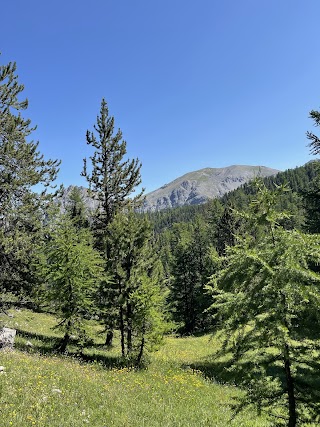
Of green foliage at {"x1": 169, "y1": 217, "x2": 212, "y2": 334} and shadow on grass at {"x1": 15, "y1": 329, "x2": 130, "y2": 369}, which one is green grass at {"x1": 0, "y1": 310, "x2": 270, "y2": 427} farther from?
green foliage at {"x1": 169, "y1": 217, "x2": 212, "y2": 334}

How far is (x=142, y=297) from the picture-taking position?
1608cm

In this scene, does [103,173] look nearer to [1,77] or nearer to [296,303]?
[1,77]

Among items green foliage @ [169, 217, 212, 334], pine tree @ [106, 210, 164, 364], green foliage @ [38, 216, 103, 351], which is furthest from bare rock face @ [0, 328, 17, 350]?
green foliage @ [169, 217, 212, 334]

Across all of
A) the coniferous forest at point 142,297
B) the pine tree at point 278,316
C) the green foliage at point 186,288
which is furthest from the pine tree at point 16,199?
the green foliage at point 186,288

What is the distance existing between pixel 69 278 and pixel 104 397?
7355mm

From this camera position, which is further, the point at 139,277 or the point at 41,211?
the point at 41,211

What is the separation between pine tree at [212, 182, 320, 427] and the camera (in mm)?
5645

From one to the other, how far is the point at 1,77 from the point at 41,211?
870cm

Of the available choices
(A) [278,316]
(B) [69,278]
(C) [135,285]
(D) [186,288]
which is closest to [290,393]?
(A) [278,316]

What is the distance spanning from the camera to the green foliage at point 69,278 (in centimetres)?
1625

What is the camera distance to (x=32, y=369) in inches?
444

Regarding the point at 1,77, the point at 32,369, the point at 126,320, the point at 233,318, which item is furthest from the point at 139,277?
the point at 1,77

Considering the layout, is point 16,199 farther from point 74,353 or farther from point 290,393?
point 290,393

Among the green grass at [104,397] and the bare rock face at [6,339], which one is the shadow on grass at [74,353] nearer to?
the green grass at [104,397]
